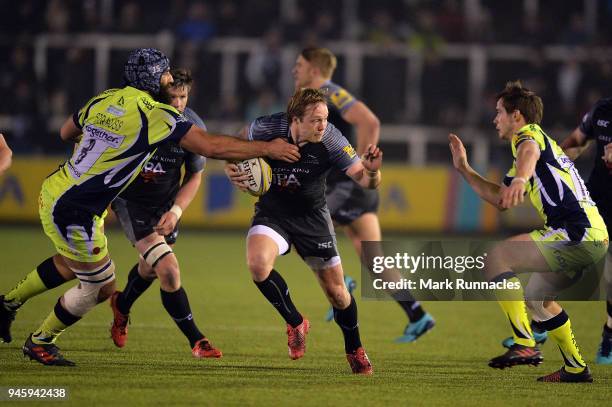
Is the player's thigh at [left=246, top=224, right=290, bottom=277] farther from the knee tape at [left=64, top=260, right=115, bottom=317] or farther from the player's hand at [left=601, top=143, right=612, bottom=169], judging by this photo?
the player's hand at [left=601, top=143, right=612, bottom=169]

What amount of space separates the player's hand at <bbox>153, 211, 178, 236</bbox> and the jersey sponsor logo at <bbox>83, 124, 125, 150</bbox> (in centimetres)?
94

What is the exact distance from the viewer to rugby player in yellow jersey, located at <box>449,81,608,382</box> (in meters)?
7.09

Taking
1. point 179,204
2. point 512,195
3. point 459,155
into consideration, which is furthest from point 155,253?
point 512,195

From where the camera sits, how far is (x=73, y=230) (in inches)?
271

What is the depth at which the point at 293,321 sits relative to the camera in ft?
24.6

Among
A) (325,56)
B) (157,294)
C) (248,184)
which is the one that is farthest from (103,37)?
(248,184)

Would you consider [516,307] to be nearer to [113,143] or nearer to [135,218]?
[135,218]

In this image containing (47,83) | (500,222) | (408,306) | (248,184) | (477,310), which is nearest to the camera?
(248,184)

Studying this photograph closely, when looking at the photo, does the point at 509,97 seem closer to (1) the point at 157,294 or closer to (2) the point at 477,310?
(2) the point at 477,310

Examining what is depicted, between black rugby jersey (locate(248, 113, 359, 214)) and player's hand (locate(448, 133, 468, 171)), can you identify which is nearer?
player's hand (locate(448, 133, 468, 171))

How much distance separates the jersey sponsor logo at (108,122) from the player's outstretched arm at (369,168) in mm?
1615

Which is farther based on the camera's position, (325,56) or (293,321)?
(325,56)

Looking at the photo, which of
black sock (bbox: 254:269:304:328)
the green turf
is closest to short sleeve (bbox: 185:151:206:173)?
black sock (bbox: 254:269:304:328)

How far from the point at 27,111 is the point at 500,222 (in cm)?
883
